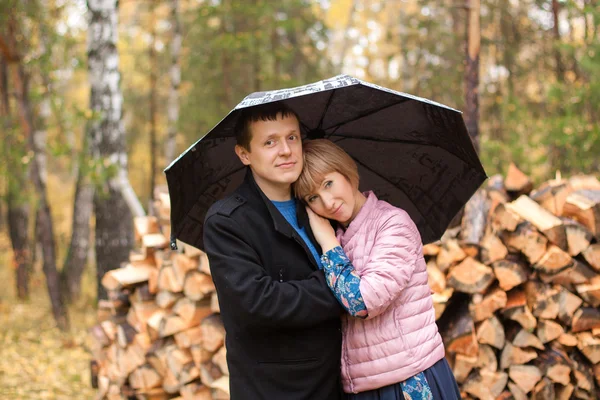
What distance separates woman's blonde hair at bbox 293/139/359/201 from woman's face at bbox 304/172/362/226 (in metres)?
0.02

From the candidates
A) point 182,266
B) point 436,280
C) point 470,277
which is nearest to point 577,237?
point 470,277

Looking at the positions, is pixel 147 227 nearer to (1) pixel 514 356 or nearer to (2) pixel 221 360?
(2) pixel 221 360

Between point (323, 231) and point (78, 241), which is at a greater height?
point (78, 241)

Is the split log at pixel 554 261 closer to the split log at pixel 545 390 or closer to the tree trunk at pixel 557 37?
the split log at pixel 545 390

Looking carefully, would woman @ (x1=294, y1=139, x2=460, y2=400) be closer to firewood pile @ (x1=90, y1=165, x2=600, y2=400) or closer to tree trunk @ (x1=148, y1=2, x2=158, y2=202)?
firewood pile @ (x1=90, y1=165, x2=600, y2=400)

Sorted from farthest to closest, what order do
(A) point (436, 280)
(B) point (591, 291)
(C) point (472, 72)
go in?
1. (C) point (472, 72)
2. (A) point (436, 280)
3. (B) point (591, 291)

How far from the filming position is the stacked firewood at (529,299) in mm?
3328

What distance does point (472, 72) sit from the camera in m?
4.83

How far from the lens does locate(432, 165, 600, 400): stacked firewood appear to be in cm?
333

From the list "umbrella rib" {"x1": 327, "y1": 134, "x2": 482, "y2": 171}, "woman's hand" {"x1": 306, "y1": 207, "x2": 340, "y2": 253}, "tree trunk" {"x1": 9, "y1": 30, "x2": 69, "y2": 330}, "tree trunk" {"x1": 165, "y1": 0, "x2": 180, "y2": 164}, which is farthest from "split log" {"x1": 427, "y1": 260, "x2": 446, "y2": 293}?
"tree trunk" {"x1": 165, "y1": 0, "x2": 180, "y2": 164}

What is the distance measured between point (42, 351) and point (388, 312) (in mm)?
6136

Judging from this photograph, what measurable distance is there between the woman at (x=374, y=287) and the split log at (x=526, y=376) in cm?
130

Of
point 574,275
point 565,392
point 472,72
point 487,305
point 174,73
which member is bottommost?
point 565,392

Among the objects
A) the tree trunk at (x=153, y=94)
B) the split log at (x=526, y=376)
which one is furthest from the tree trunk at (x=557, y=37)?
the tree trunk at (x=153, y=94)
